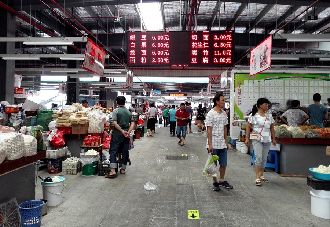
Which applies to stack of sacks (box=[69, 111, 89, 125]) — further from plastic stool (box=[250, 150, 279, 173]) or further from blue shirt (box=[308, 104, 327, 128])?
blue shirt (box=[308, 104, 327, 128])

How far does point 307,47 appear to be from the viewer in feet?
46.2

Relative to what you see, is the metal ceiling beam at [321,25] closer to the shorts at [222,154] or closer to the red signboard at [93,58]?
the red signboard at [93,58]

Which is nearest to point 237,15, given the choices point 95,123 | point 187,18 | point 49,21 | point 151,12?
point 187,18

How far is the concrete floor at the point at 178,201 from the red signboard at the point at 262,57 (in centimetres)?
285

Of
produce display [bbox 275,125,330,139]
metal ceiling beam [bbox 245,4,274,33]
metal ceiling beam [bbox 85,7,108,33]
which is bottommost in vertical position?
produce display [bbox 275,125,330,139]

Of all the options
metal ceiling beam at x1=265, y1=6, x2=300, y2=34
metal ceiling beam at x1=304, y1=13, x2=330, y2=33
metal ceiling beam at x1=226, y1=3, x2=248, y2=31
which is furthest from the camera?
metal ceiling beam at x1=304, y1=13, x2=330, y2=33

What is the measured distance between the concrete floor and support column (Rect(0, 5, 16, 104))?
6.46 metres

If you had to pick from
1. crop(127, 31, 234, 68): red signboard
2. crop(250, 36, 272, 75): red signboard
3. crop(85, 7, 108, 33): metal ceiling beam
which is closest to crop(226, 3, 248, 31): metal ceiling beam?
crop(127, 31, 234, 68): red signboard

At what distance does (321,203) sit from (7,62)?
11.5 meters

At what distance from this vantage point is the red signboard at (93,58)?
9261mm

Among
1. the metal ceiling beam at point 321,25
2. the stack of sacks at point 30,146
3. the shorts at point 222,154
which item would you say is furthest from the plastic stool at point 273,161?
the metal ceiling beam at point 321,25

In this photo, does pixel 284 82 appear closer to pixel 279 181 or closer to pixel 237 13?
pixel 237 13

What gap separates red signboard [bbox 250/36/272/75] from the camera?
8.38 metres

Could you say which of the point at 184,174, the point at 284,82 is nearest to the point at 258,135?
the point at 184,174
